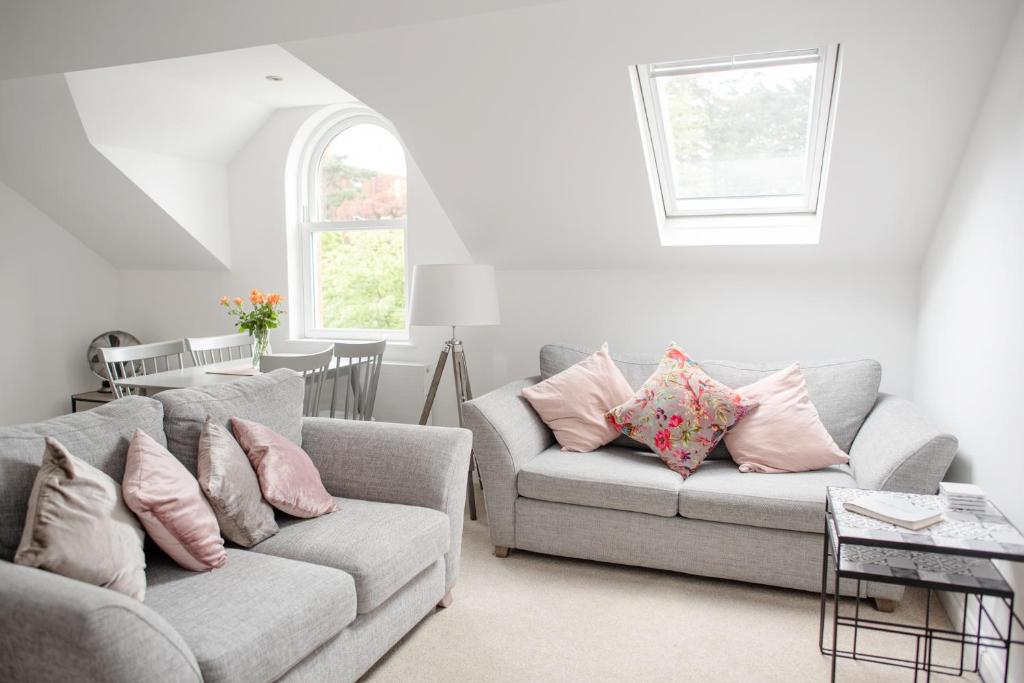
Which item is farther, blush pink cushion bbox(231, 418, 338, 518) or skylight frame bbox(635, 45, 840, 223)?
skylight frame bbox(635, 45, 840, 223)

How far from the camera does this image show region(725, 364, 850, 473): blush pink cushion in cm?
312

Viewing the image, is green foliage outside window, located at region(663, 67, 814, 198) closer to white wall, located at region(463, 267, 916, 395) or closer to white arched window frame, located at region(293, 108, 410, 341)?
white wall, located at region(463, 267, 916, 395)

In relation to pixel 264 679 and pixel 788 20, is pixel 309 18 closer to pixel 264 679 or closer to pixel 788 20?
pixel 788 20

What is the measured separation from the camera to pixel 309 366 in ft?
11.6

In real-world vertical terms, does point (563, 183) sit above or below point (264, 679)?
above

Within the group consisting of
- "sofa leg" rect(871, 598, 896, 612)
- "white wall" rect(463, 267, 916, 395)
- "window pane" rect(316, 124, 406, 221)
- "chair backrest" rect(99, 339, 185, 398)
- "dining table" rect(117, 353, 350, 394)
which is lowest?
"sofa leg" rect(871, 598, 896, 612)

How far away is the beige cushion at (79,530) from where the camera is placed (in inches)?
68.0

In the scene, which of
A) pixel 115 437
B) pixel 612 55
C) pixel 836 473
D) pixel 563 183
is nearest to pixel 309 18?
pixel 612 55

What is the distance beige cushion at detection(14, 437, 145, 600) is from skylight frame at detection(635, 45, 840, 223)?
8.36 feet

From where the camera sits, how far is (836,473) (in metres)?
3.11

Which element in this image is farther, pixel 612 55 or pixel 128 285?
pixel 128 285

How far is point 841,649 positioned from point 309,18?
2.87 meters

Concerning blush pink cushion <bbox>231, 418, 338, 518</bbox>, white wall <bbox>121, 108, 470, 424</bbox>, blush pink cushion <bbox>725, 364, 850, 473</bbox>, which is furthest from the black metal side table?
white wall <bbox>121, 108, 470, 424</bbox>

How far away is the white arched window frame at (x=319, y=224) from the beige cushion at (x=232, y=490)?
8.47ft
